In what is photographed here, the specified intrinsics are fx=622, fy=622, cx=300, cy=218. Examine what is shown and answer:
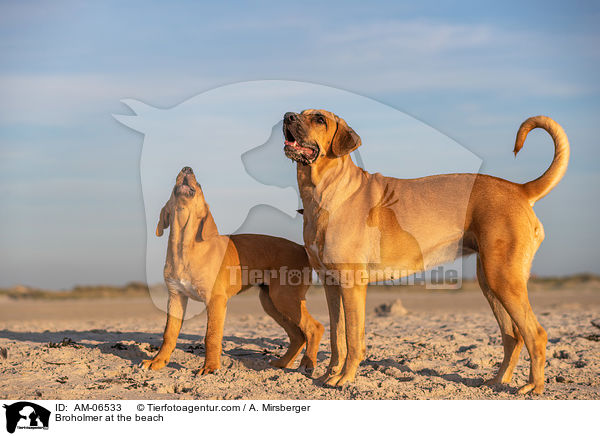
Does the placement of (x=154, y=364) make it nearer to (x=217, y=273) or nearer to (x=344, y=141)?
(x=217, y=273)

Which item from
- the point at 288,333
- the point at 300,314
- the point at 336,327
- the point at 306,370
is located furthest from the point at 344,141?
the point at 306,370

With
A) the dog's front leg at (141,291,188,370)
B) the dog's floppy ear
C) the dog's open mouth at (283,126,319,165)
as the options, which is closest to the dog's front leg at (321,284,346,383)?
the dog's open mouth at (283,126,319,165)

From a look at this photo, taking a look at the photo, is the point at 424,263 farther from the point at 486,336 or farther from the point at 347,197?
the point at 486,336

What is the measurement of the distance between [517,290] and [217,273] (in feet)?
11.8

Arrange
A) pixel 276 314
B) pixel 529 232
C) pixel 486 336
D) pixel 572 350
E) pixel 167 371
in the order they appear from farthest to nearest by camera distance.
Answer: pixel 486 336, pixel 572 350, pixel 276 314, pixel 167 371, pixel 529 232

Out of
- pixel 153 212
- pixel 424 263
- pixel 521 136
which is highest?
pixel 521 136

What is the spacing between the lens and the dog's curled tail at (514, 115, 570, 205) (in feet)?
23.2

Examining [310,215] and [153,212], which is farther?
[153,212]

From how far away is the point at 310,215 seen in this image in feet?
24.0

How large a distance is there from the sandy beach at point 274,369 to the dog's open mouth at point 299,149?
2.58 metres

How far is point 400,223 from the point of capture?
7.21 metres

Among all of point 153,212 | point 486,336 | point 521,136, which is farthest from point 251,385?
point 486,336

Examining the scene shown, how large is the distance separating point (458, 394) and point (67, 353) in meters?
5.23

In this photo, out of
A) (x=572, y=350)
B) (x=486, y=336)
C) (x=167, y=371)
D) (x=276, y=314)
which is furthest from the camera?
(x=486, y=336)
